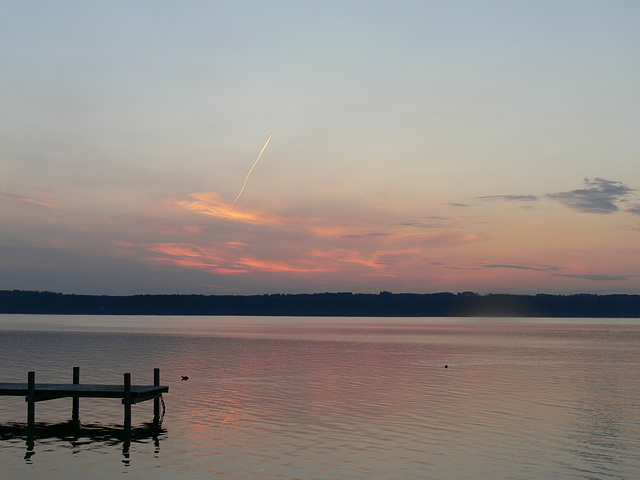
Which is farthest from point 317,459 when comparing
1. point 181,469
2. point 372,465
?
point 181,469

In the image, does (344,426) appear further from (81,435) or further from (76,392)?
(76,392)

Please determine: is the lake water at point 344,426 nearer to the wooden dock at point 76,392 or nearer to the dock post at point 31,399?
the dock post at point 31,399

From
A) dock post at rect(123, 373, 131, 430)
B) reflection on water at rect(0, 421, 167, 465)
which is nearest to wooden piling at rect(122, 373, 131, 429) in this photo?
dock post at rect(123, 373, 131, 430)

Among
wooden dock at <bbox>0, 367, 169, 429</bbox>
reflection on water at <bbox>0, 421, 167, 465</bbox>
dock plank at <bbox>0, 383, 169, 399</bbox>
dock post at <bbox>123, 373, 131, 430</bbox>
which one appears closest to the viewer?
reflection on water at <bbox>0, 421, 167, 465</bbox>

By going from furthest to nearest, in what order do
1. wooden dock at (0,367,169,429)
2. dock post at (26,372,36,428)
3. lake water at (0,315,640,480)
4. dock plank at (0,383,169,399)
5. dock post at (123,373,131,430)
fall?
dock plank at (0,383,169,399) < wooden dock at (0,367,169,429) < dock post at (26,372,36,428) < dock post at (123,373,131,430) < lake water at (0,315,640,480)

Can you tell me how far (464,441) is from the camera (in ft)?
101

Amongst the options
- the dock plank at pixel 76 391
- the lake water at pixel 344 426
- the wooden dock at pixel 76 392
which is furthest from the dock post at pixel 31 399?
the lake water at pixel 344 426

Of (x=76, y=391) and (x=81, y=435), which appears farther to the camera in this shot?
(x=76, y=391)

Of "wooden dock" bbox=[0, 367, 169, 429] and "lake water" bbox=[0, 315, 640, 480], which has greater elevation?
"wooden dock" bbox=[0, 367, 169, 429]

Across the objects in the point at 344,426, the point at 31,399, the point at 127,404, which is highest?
the point at 31,399

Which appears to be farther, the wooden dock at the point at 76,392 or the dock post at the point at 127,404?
the wooden dock at the point at 76,392

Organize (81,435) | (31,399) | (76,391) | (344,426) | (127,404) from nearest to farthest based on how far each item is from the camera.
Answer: (81,435) → (127,404) → (31,399) → (344,426) → (76,391)

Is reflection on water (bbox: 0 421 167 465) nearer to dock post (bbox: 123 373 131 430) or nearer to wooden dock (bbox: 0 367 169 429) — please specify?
dock post (bbox: 123 373 131 430)

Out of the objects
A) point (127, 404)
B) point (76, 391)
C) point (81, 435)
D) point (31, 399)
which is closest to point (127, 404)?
point (127, 404)
